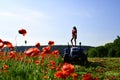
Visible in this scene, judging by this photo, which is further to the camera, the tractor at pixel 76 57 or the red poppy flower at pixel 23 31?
the tractor at pixel 76 57

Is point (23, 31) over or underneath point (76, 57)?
over

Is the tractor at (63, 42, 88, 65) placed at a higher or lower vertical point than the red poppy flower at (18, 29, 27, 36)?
lower

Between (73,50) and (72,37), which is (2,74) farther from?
(72,37)

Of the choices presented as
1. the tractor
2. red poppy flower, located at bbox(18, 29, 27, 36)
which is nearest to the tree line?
the tractor

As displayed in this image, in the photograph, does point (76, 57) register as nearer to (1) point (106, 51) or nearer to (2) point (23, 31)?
(1) point (106, 51)

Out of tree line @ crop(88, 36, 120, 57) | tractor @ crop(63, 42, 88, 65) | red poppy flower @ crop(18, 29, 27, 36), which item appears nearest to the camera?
red poppy flower @ crop(18, 29, 27, 36)

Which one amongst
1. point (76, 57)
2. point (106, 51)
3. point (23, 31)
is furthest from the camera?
point (106, 51)

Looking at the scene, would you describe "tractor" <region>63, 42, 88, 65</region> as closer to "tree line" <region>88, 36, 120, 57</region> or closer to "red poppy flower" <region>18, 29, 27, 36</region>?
"tree line" <region>88, 36, 120, 57</region>

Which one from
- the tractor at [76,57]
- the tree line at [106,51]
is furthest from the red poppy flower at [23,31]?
the tree line at [106,51]

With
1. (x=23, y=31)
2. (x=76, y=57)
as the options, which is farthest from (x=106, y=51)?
(x=23, y=31)

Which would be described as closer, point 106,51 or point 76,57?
point 76,57

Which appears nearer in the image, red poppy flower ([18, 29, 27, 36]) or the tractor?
red poppy flower ([18, 29, 27, 36])

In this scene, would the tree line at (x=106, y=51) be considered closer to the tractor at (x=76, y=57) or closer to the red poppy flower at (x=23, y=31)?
the tractor at (x=76, y=57)

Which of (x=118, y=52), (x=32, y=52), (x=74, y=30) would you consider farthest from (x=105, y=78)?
(x=118, y=52)
